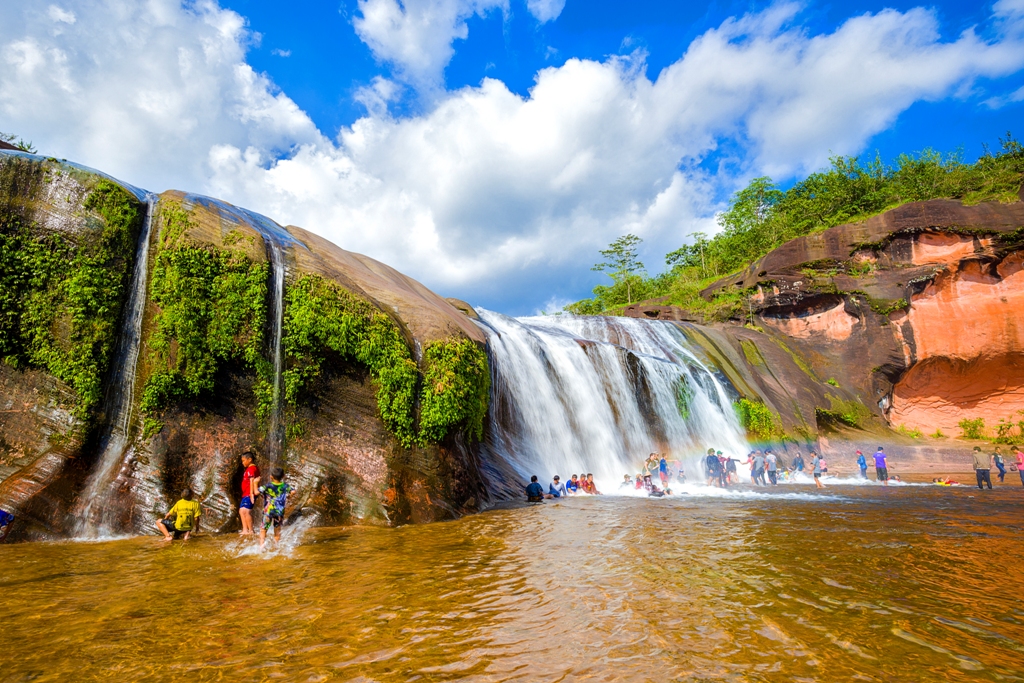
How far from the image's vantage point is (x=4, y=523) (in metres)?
7.81

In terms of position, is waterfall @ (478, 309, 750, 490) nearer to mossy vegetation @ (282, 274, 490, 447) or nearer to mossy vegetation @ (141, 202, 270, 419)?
mossy vegetation @ (282, 274, 490, 447)

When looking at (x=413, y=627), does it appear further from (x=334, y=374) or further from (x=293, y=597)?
(x=334, y=374)

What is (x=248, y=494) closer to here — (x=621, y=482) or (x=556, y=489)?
(x=556, y=489)

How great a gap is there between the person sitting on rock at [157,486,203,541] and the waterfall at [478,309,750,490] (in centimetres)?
713

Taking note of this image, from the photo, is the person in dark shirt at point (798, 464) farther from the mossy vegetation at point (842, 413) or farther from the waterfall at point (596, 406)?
the mossy vegetation at point (842, 413)

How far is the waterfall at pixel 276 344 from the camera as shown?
9656mm

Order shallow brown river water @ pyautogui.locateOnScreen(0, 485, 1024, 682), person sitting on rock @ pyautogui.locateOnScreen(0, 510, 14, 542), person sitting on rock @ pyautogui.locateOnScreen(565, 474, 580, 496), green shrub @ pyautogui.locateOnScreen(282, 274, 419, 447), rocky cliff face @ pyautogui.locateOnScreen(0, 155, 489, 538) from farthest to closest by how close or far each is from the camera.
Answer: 1. person sitting on rock @ pyautogui.locateOnScreen(565, 474, 580, 496)
2. green shrub @ pyautogui.locateOnScreen(282, 274, 419, 447)
3. rocky cliff face @ pyautogui.locateOnScreen(0, 155, 489, 538)
4. person sitting on rock @ pyautogui.locateOnScreen(0, 510, 14, 542)
5. shallow brown river water @ pyautogui.locateOnScreen(0, 485, 1024, 682)

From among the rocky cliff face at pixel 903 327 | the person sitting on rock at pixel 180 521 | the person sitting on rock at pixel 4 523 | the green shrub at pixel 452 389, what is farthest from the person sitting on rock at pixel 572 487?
the rocky cliff face at pixel 903 327

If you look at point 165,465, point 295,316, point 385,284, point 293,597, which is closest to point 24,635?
point 293,597

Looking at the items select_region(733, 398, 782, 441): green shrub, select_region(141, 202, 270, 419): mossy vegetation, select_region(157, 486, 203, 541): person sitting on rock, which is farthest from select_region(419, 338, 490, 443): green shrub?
select_region(733, 398, 782, 441): green shrub

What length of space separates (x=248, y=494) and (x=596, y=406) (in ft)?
41.0

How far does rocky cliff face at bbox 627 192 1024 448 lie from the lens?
90.2 ft

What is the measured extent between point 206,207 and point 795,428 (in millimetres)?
25711

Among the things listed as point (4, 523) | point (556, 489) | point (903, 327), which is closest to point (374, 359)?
point (4, 523)
